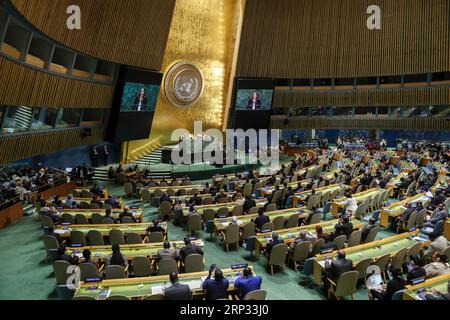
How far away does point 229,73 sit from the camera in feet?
89.5

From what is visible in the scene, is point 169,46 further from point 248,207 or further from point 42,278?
point 42,278

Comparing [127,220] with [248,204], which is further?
[248,204]

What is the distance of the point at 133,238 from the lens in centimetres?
876

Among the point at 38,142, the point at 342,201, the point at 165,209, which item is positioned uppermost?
the point at 38,142

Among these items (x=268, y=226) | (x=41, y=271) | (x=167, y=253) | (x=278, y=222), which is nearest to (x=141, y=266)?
(x=167, y=253)

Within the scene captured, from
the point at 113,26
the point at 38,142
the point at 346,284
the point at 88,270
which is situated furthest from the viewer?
the point at 113,26

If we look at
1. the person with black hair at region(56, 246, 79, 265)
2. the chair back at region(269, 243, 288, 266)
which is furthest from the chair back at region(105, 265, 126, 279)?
the chair back at region(269, 243, 288, 266)

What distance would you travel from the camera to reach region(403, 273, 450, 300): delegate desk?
569 cm

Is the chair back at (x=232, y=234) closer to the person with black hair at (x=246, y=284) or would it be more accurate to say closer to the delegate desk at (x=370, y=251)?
the delegate desk at (x=370, y=251)

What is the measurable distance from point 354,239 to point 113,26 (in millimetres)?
14415

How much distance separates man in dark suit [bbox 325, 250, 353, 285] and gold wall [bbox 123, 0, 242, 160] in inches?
679

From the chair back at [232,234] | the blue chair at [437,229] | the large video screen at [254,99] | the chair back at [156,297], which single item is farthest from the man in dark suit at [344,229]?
the large video screen at [254,99]

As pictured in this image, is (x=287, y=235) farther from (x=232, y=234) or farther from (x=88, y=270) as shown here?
(x=88, y=270)
